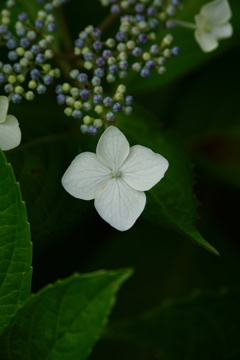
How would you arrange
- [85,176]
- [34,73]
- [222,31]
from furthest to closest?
[222,31] < [34,73] < [85,176]

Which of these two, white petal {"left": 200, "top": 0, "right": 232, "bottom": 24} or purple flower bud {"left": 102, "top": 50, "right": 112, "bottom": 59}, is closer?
purple flower bud {"left": 102, "top": 50, "right": 112, "bottom": 59}

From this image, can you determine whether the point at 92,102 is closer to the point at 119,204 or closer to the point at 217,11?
the point at 119,204

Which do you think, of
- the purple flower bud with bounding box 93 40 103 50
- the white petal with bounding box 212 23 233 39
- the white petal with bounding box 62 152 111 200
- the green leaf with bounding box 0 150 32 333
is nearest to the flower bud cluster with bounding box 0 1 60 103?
the purple flower bud with bounding box 93 40 103 50

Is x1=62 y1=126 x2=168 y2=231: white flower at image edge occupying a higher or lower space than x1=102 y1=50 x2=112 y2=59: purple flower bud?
lower

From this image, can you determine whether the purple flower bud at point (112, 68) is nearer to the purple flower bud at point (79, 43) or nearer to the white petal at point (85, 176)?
the purple flower bud at point (79, 43)

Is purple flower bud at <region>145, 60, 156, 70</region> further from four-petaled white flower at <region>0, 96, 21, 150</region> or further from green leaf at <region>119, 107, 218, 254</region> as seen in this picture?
four-petaled white flower at <region>0, 96, 21, 150</region>

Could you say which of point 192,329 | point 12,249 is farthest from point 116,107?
point 192,329

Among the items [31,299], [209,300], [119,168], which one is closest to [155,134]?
[119,168]
